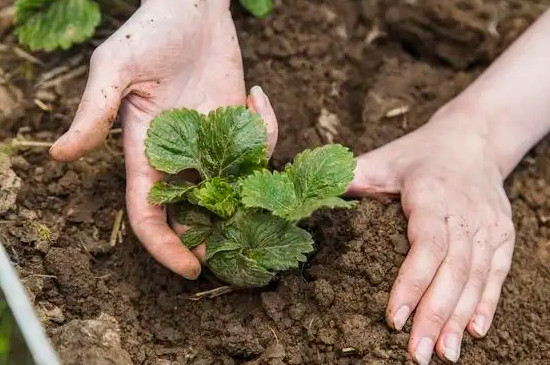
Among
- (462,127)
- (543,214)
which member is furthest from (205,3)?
(543,214)

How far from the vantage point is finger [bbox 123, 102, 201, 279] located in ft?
6.24

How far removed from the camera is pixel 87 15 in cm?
235

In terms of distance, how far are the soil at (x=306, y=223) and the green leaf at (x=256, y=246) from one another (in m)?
0.13

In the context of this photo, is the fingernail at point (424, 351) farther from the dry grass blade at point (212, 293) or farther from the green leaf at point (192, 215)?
the green leaf at point (192, 215)

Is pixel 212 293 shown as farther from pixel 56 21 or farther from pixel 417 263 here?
pixel 56 21

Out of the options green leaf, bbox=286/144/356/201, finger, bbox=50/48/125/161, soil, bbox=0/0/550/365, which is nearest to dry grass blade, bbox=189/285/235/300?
soil, bbox=0/0/550/365

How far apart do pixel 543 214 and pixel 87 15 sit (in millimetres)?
1518

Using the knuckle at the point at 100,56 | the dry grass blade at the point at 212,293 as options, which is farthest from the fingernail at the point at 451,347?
the knuckle at the point at 100,56

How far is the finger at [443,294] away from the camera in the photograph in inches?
73.5

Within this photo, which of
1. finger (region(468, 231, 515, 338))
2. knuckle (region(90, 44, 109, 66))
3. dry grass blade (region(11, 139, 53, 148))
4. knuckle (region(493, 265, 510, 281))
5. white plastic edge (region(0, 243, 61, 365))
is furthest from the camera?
dry grass blade (region(11, 139, 53, 148))

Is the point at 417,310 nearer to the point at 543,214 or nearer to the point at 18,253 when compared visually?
the point at 543,214

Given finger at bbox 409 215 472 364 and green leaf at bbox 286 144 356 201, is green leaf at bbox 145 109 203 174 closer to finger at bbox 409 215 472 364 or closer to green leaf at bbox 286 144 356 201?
green leaf at bbox 286 144 356 201

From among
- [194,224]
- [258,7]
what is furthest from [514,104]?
[194,224]

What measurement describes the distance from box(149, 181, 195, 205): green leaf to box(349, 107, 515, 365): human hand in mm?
496
